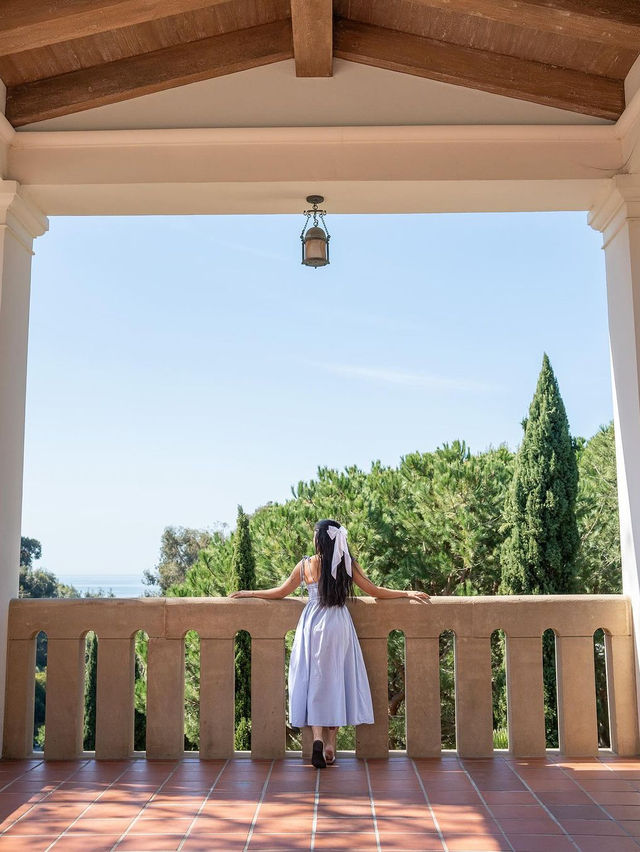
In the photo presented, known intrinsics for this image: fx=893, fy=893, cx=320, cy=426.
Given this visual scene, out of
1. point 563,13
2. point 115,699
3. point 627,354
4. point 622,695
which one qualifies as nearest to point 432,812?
point 622,695

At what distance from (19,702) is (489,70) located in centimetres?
439

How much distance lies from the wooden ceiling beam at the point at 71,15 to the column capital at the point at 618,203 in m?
2.41

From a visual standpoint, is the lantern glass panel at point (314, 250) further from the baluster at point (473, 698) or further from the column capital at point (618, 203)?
the baluster at point (473, 698)

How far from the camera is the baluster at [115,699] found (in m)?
4.90

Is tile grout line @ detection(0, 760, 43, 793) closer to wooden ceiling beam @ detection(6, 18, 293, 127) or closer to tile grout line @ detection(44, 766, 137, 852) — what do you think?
tile grout line @ detection(44, 766, 137, 852)

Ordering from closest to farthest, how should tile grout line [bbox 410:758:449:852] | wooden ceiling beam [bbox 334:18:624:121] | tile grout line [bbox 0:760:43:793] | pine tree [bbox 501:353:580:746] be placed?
1. tile grout line [bbox 410:758:449:852]
2. tile grout line [bbox 0:760:43:793]
3. wooden ceiling beam [bbox 334:18:624:121]
4. pine tree [bbox 501:353:580:746]

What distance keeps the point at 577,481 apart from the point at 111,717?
793 cm

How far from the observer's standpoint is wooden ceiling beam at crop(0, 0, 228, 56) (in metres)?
4.46

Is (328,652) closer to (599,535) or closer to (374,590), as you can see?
(374,590)

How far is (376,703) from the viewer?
4867 millimetres

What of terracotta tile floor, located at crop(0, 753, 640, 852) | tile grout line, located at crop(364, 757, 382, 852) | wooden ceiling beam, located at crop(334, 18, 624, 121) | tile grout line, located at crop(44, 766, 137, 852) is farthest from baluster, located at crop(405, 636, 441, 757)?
wooden ceiling beam, located at crop(334, 18, 624, 121)

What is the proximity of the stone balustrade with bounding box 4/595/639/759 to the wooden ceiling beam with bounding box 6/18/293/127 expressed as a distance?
283 cm

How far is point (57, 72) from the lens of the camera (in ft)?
16.5

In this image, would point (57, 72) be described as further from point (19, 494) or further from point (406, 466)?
point (406, 466)
